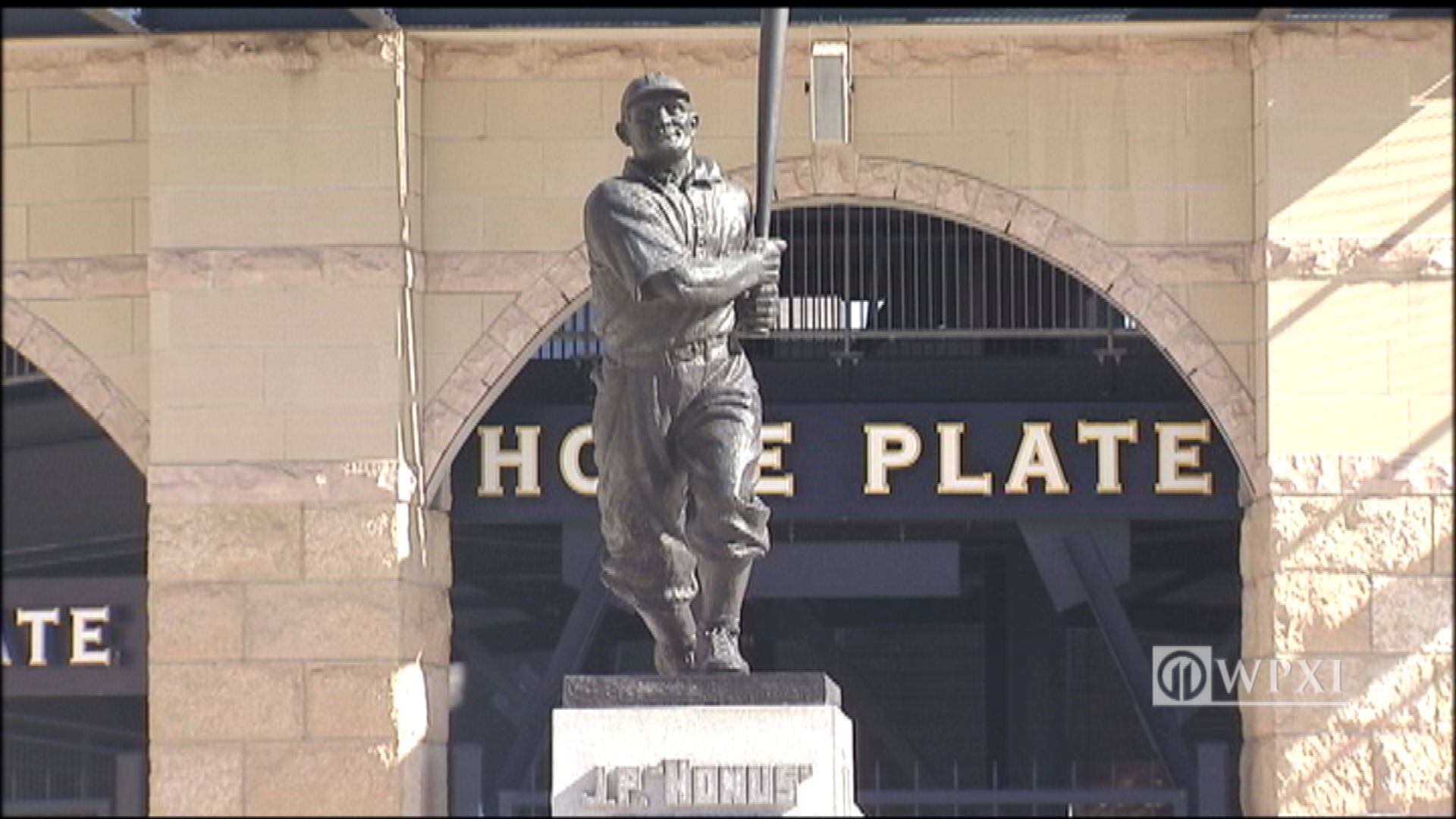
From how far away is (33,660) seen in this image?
22.3 meters

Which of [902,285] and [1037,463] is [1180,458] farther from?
[902,285]

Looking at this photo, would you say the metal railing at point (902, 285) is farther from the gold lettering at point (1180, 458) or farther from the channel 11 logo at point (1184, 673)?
the channel 11 logo at point (1184, 673)

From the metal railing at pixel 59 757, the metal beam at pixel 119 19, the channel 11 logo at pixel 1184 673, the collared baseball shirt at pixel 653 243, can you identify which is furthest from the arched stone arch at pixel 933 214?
the collared baseball shirt at pixel 653 243

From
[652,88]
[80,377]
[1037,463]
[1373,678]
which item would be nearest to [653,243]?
[652,88]

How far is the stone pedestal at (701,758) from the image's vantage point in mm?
12773

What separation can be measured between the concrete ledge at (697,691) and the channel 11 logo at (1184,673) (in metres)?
10.0

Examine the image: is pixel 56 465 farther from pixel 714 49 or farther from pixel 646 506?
pixel 646 506

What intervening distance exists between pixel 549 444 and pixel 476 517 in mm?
663

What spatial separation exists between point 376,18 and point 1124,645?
6.05 m

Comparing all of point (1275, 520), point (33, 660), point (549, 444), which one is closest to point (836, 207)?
point (549, 444)

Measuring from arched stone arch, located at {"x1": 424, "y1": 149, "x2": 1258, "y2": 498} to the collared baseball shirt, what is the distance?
733 centimetres

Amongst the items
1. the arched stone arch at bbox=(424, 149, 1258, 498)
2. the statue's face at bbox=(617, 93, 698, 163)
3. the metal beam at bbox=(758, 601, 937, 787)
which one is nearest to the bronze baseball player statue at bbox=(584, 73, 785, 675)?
the statue's face at bbox=(617, 93, 698, 163)

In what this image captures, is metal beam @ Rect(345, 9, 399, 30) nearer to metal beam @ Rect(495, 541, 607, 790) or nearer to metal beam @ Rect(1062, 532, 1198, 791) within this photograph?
metal beam @ Rect(495, 541, 607, 790)

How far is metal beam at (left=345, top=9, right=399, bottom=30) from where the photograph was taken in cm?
2014
